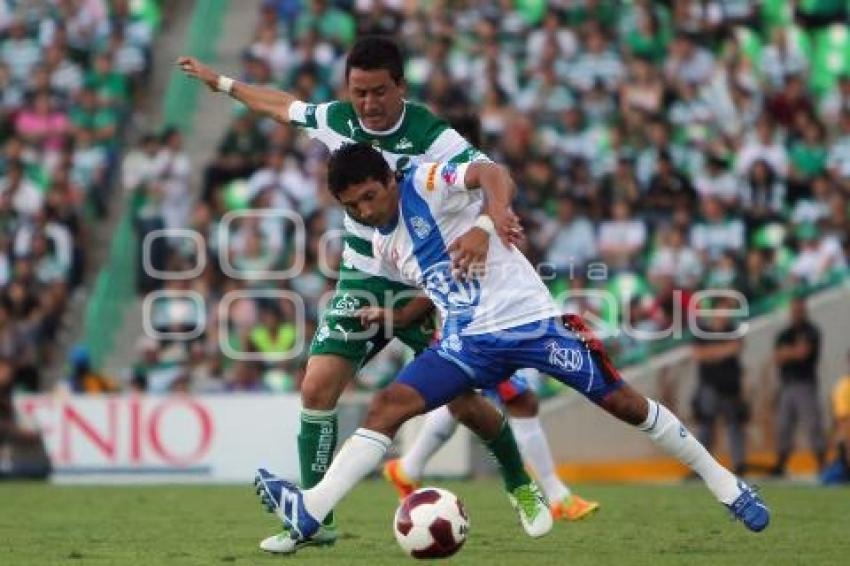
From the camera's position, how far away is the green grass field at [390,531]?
10.4 metres

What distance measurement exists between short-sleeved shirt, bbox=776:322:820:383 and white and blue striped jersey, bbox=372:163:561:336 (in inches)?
449

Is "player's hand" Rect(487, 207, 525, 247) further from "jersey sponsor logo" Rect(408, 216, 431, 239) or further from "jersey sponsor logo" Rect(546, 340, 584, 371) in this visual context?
"jersey sponsor logo" Rect(546, 340, 584, 371)

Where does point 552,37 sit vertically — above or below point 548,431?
above

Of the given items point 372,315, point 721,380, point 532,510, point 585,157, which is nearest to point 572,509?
point 532,510

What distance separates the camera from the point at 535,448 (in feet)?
45.3

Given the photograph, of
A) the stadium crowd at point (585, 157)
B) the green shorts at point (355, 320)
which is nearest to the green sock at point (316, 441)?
the green shorts at point (355, 320)

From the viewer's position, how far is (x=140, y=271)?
2366 centimetres

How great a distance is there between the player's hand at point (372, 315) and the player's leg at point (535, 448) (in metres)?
2.72

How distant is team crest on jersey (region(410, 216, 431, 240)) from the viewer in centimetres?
1045

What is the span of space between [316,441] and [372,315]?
2.56 feet

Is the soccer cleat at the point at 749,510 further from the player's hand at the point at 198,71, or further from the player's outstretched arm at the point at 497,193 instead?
the player's hand at the point at 198,71

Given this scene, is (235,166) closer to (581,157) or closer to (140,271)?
(140,271)

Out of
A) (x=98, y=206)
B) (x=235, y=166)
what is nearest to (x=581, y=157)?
(x=235, y=166)

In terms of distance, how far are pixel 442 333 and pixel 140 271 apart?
1347cm
